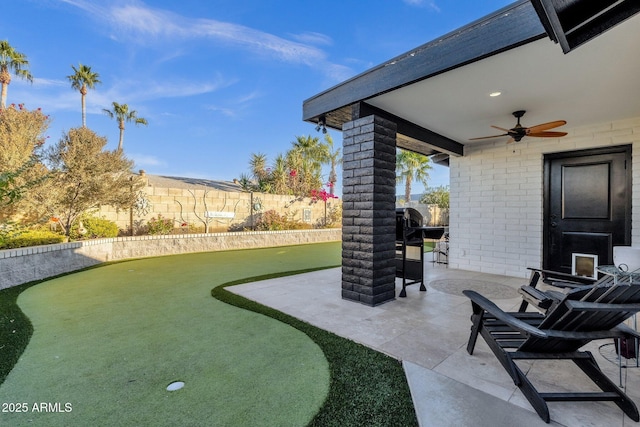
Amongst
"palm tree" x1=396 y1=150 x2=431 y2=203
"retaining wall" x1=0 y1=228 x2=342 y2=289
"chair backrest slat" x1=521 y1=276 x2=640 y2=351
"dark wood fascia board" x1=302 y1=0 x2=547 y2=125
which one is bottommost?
"retaining wall" x1=0 y1=228 x2=342 y2=289

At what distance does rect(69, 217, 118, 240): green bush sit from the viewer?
6.68 metres

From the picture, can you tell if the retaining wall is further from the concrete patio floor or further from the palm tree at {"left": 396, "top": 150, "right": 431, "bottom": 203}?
the palm tree at {"left": 396, "top": 150, "right": 431, "bottom": 203}

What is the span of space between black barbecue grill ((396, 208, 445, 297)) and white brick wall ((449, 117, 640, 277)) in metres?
2.02

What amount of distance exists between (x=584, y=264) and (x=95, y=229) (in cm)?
1006

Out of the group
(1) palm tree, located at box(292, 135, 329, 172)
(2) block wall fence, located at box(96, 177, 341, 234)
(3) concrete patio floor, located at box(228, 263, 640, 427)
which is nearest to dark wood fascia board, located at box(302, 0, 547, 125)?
(3) concrete patio floor, located at box(228, 263, 640, 427)

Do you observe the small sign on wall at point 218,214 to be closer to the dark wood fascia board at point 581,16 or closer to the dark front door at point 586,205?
the dark front door at point 586,205

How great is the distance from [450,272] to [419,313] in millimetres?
2730

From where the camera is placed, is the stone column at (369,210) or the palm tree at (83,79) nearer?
the stone column at (369,210)

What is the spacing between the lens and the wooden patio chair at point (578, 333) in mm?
1569

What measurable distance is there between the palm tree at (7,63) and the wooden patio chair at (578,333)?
17060mm

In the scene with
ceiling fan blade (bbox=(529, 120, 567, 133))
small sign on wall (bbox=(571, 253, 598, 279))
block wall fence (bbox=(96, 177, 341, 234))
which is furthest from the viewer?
block wall fence (bbox=(96, 177, 341, 234))

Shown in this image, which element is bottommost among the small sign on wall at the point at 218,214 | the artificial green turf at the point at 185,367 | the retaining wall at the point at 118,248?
the artificial green turf at the point at 185,367

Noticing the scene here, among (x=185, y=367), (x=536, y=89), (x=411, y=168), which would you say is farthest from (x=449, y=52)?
(x=411, y=168)

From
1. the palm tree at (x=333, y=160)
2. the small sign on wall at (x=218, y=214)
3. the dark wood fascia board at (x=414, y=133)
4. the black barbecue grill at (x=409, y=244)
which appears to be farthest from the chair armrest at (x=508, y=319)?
the palm tree at (x=333, y=160)
